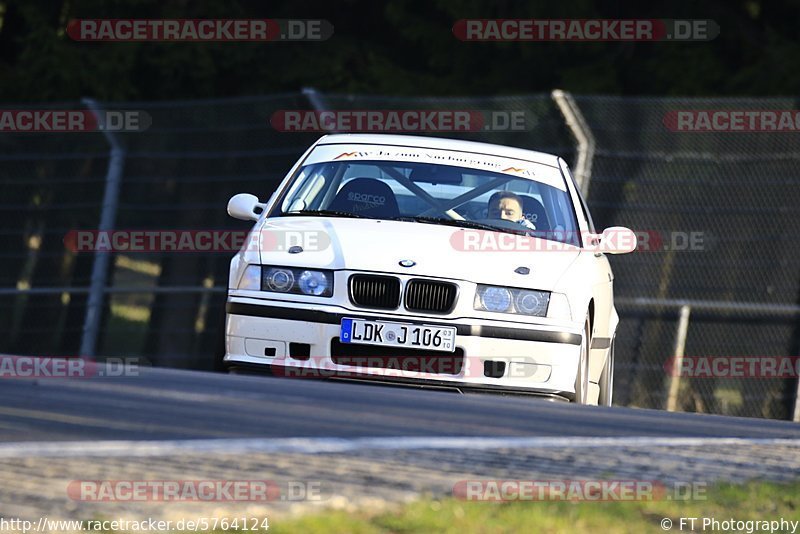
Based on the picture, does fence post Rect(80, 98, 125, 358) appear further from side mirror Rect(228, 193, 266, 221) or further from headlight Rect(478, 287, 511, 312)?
headlight Rect(478, 287, 511, 312)

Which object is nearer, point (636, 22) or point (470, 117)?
point (470, 117)

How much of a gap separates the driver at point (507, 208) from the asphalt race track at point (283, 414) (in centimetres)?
208

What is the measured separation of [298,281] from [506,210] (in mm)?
1584

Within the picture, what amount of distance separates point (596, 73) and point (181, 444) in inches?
580

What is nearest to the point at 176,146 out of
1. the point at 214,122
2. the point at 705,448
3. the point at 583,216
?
the point at 214,122

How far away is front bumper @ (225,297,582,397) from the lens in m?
7.90

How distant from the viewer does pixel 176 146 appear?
14414mm

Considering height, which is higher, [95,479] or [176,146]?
[176,146]

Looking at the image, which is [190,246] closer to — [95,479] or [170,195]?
[170,195]

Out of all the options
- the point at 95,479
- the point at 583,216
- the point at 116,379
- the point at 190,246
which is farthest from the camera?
the point at 190,246

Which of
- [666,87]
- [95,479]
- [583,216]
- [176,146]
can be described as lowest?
[95,479]

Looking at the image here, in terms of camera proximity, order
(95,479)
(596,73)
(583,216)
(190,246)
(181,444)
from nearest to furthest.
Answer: (95,479) → (181,444) → (583,216) → (190,246) → (596,73)

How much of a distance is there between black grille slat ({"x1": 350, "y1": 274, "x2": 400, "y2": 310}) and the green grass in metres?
3.17

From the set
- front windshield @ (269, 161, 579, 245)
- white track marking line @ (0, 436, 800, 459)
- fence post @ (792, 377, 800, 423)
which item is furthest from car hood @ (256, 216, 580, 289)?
fence post @ (792, 377, 800, 423)
